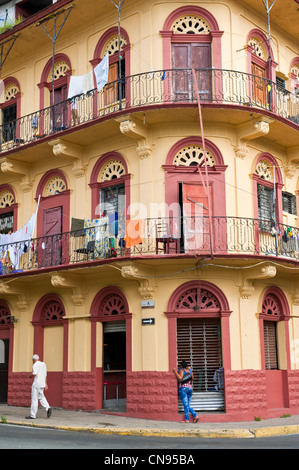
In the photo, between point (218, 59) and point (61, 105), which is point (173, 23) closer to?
point (218, 59)

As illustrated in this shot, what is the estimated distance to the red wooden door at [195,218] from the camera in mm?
16484

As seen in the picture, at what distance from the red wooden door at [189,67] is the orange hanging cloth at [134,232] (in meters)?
3.71

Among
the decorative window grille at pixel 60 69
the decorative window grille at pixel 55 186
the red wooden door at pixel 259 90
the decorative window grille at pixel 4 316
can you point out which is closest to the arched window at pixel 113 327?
the decorative window grille at pixel 55 186

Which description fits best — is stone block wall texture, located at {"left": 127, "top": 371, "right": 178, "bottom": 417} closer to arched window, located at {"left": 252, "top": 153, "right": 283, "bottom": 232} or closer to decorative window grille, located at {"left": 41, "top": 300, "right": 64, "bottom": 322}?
decorative window grille, located at {"left": 41, "top": 300, "right": 64, "bottom": 322}

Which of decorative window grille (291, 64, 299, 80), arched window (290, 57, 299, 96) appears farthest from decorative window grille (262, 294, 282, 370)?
decorative window grille (291, 64, 299, 80)

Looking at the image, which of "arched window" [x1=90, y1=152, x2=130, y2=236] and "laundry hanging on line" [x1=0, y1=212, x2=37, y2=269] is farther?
"laundry hanging on line" [x1=0, y1=212, x2=37, y2=269]

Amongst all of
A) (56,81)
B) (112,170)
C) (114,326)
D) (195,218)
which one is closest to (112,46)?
(56,81)

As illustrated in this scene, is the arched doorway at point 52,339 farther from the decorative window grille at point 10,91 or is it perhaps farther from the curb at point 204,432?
the decorative window grille at point 10,91

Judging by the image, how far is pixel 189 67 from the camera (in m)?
18.1

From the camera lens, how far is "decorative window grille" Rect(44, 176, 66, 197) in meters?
19.9

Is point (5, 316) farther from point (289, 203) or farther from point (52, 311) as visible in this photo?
point (289, 203)

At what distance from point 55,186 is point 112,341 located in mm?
5468

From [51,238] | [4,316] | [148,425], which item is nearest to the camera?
[148,425]

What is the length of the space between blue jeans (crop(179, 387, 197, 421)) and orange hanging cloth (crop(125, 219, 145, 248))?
13.2 ft
